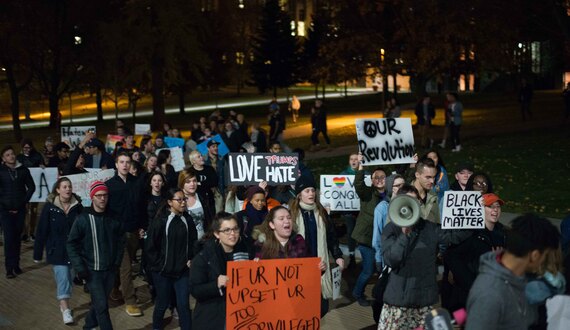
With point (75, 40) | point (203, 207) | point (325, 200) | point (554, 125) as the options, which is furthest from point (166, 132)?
point (75, 40)

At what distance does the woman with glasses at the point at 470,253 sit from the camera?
706 cm

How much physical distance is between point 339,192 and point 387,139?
4.21 feet

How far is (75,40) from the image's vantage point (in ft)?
170

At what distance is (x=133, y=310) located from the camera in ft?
34.2

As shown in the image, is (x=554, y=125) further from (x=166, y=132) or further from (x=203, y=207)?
(x=203, y=207)

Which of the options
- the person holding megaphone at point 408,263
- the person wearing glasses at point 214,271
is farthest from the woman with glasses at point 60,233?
the person holding megaphone at point 408,263

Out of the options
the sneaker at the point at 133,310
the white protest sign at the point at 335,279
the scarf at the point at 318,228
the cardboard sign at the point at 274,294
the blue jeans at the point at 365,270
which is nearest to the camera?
the cardboard sign at the point at 274,294

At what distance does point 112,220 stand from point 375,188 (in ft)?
10.7

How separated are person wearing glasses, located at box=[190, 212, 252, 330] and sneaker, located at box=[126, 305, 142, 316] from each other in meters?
3.82

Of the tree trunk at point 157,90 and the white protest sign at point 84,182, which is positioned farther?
the tree trunk at point 157,90

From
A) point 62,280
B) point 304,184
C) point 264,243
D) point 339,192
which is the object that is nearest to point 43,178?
point 62,280

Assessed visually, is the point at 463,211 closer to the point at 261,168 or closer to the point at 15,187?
the point at 261,168

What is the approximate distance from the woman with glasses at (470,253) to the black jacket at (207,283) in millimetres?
1944

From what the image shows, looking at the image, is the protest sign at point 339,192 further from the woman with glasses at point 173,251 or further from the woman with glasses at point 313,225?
the woman with glasses at point 173,251
